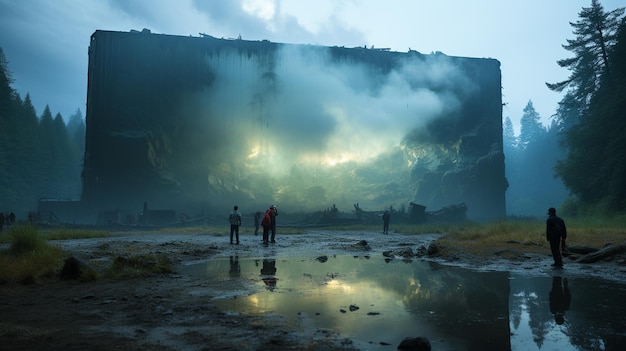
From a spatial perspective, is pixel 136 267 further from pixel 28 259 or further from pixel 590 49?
pixel 590 49

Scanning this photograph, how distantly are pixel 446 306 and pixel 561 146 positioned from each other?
125ft

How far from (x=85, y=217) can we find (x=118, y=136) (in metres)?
9.54

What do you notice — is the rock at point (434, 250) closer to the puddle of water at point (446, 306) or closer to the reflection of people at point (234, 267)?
the puddle of water at point (446, 306)

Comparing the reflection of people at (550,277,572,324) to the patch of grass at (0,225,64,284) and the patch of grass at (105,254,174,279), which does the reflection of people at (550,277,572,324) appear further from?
the patch of grass at (0,225,64,284)

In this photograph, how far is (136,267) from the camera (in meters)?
8.42

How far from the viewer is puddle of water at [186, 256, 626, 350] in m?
3.90

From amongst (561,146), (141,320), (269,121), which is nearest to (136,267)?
(141,320)

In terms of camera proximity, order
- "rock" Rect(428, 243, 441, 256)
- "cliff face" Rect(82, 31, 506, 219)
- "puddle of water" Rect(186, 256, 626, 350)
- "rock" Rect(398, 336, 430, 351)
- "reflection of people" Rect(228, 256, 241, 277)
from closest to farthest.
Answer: "rock" Rect(398, 336, 430, 351), "puddle of water" Rect(186, 256, 626, 350), "reflection of people" Rect(228, 256, 241, 277), "rock" Rect(428, 243, 441, 256), "cliff face" Rect(82, 31, 506, 219)

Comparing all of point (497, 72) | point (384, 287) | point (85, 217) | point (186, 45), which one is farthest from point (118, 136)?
point (497, 72)

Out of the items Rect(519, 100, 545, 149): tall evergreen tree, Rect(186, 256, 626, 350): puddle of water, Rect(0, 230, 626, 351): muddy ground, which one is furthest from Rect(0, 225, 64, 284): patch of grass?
Rect(519, 100, 545, 149): tall evergreen tree

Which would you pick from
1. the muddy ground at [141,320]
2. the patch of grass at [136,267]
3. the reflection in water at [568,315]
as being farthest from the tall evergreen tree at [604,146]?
the patch of grass at [136,267]

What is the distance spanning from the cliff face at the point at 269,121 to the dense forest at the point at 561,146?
1252 cm

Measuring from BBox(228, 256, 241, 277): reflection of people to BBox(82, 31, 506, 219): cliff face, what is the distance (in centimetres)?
3682

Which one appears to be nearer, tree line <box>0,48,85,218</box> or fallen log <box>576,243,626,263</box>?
fallen log <box>576,243,626,263</box>
